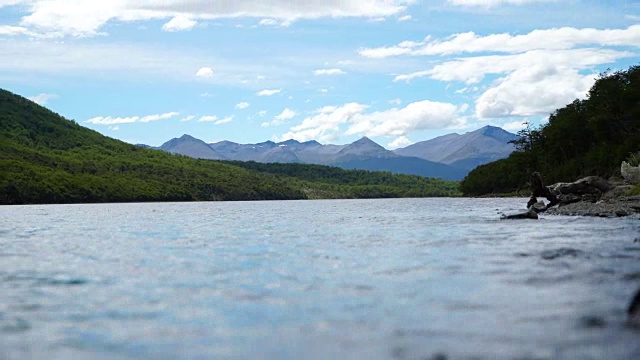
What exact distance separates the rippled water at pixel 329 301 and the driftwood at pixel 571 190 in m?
36.3

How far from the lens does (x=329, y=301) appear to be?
2050 cm

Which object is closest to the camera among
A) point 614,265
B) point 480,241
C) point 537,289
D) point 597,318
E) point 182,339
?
point 182,339

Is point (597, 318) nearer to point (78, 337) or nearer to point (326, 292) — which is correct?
point (326, 292)

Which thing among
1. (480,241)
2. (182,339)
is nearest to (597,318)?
(182,339)

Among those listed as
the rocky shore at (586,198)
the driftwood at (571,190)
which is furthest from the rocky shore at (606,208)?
the driftwood at (571,190)

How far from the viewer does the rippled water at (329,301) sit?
14.8 meters

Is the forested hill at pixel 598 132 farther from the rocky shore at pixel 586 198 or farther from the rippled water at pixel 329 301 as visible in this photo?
the rippled water at pixel 329 301

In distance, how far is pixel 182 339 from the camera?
51.8 ft

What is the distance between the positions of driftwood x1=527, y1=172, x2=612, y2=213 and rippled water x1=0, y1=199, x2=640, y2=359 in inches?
1430

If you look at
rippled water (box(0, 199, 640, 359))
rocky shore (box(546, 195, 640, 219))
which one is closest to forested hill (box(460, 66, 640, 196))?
rocky shore (box(546, 195, 640, 219))

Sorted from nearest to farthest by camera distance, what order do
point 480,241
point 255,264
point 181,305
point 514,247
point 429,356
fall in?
point 429,356, point 181,305, point 255,264, point 514,247, point 480,241

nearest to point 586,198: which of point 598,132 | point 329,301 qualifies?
point 329,301

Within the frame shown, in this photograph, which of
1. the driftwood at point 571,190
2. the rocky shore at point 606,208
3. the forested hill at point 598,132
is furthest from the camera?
the forested hill at point 598,132

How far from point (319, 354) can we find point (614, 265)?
684 inches
